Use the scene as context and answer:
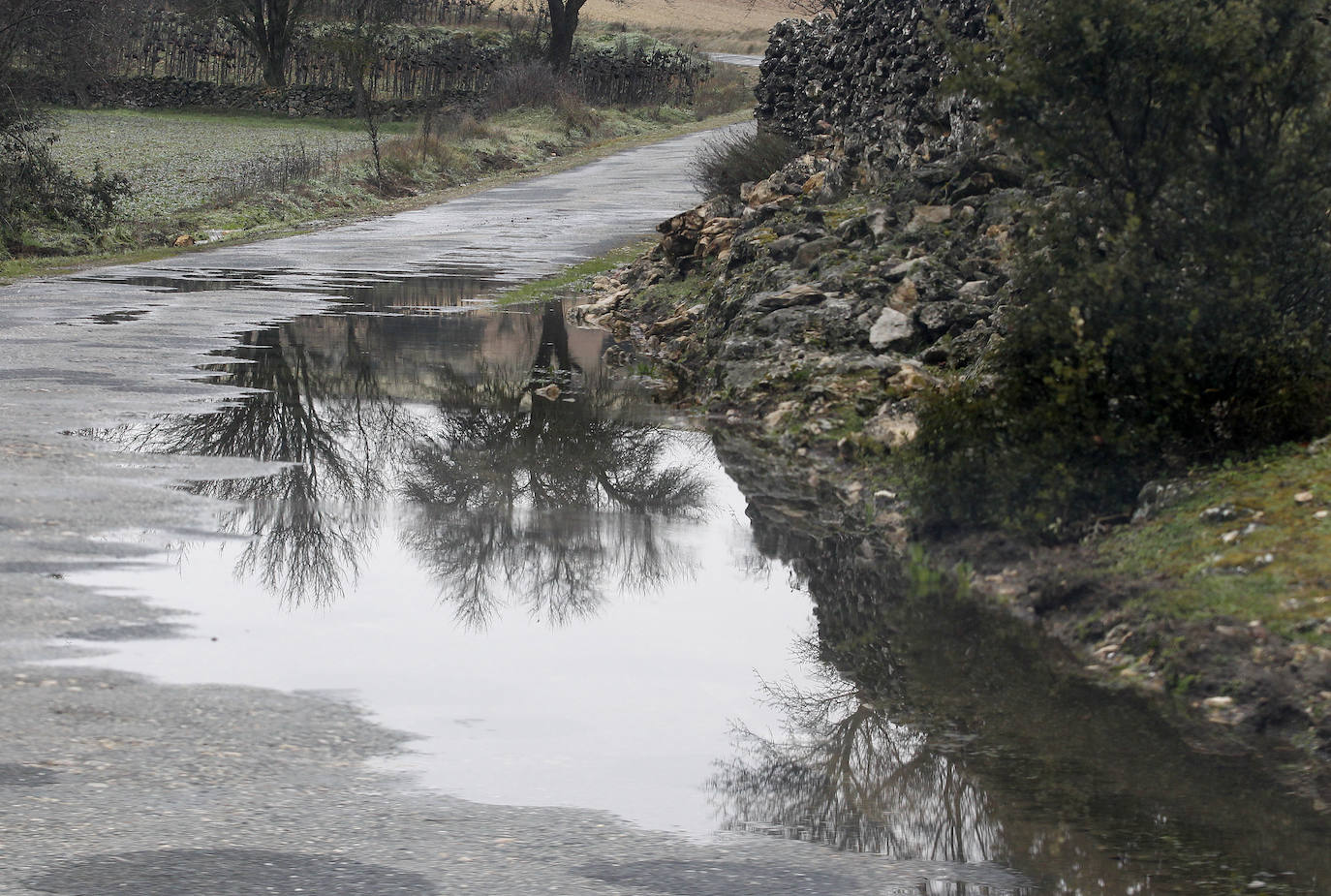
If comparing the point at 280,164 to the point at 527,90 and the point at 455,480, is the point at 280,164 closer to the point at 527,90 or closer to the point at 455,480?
the point at 527,90

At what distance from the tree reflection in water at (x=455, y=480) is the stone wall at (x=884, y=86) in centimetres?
585

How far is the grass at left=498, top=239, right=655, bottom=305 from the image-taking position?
2148 centimetres

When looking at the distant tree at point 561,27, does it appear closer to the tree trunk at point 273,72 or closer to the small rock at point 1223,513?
the tree trunk at point 273,72

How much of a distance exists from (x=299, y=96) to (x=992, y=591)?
5645 centimetres

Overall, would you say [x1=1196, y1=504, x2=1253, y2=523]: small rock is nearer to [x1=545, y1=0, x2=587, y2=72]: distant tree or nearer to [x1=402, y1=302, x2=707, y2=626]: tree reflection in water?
[x1=402, y1=302, x2=707, y2=626]: tree reflection in water

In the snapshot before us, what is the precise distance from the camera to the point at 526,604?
754cm

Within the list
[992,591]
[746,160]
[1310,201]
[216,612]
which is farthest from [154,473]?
[746,160]

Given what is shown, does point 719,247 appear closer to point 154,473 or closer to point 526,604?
point 154,473

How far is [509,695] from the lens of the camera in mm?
6242

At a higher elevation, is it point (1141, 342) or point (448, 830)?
point (1141, 342)

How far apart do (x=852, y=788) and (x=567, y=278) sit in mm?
18672

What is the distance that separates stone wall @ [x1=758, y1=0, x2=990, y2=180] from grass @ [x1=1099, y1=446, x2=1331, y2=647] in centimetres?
765

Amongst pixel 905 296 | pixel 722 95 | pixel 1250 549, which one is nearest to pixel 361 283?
pixel 905 296

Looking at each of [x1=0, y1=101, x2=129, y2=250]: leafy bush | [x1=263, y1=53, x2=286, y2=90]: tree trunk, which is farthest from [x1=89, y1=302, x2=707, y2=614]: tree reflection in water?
[x1=263, y1=53, x2=286, y2=90]: tree trunk
